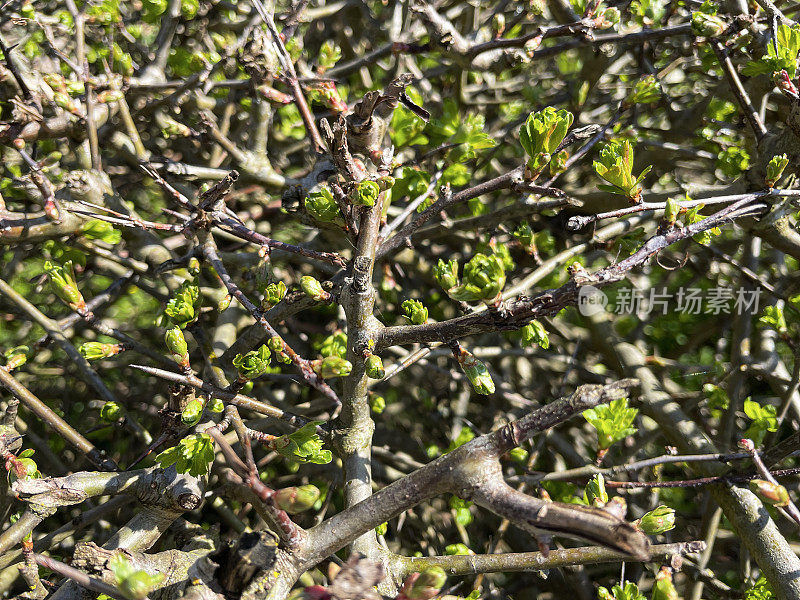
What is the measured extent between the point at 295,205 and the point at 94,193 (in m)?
0.79

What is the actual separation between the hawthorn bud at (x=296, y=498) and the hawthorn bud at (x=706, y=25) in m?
1.64

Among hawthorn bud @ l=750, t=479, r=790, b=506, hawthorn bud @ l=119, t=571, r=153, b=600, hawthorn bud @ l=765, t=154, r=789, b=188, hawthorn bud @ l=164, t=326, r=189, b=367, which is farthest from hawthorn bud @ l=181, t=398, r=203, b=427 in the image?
hawthorn bud @ l=765, t=154, r=789, b=188

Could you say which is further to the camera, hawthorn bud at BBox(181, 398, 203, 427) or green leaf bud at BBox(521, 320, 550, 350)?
green leaf bud at BBox(521, 320, 550, 350)

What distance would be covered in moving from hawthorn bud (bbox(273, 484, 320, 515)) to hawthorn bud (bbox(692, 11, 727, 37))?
1.64 metres

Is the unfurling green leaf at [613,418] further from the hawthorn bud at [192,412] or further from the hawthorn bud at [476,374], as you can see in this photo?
the hawthorn bud at [192,412]

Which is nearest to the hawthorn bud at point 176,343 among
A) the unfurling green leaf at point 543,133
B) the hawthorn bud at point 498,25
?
the unfurling green leaf at point 543,133

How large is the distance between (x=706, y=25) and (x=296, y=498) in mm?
1686

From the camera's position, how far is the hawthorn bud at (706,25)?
1.76 meters

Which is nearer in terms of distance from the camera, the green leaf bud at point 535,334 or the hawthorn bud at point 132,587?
the hawthorn bud at point 132,587

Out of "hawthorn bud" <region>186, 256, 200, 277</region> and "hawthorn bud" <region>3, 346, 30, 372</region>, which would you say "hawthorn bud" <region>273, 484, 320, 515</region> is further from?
"hawthorn bud" <region>3, 346, 30, 372</region>

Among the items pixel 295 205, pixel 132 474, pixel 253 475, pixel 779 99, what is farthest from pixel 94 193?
pixel 779 99

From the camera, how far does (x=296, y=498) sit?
1089 millimetres

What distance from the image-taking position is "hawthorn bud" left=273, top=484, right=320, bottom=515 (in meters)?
1.08

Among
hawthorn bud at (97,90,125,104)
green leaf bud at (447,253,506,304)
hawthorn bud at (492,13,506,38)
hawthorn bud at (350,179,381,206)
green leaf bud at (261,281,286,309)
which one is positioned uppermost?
hawthorn bud at (97,90,125,104)
